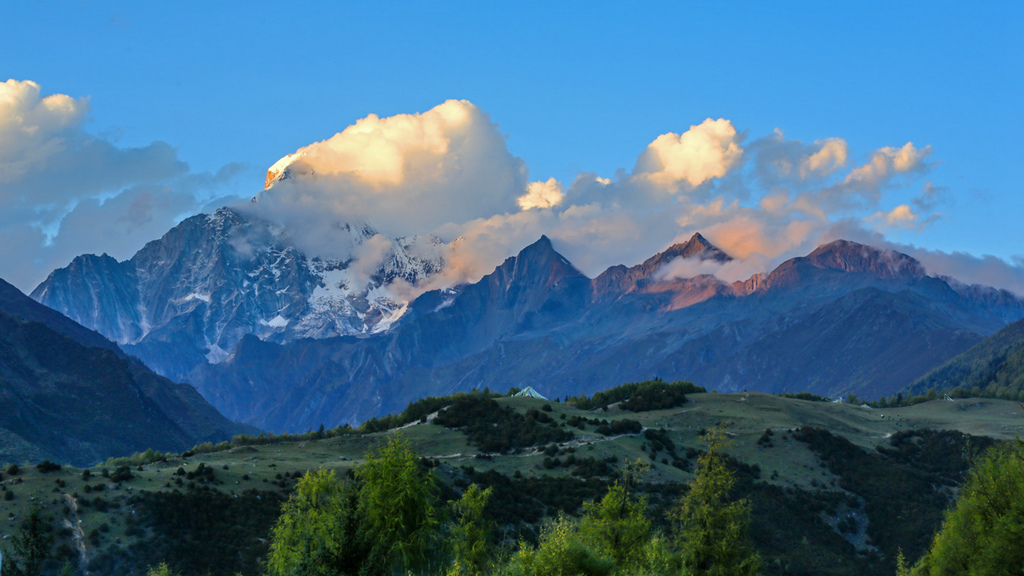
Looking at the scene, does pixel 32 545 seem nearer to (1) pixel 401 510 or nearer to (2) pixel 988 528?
(1) pixel 401 510

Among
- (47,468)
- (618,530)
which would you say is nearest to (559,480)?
(618,530)

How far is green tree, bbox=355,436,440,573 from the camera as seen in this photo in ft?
208

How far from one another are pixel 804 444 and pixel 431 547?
108 metres

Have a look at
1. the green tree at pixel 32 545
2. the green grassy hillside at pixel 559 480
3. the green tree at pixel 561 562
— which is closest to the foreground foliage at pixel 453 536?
the green tree at pixel 561 562

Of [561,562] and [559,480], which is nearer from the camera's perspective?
[561,562]

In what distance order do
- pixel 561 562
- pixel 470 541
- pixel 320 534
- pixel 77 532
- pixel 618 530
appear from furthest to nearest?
pixel 77 532 → pixel 470 541 → pixel 618 530 → pixel 320 534 → pixel 561 562

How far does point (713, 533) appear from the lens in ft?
247

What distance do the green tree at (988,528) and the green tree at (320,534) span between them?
136 feet

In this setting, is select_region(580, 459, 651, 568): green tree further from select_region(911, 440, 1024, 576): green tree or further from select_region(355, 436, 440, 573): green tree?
select_region(911, 440, 1024, 576): green tree

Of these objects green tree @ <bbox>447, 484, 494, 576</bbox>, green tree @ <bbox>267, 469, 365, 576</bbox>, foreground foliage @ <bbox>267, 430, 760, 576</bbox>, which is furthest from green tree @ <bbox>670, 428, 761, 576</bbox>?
green tree @ <bbox>267, 469, 365, 576</bbox>

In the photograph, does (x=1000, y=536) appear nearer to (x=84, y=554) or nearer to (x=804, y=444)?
(x=84, y=554)

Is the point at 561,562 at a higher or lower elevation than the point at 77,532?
lower

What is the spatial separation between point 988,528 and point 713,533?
20.0m

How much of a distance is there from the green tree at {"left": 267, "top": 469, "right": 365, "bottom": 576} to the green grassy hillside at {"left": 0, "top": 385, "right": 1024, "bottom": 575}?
14.0 metres
